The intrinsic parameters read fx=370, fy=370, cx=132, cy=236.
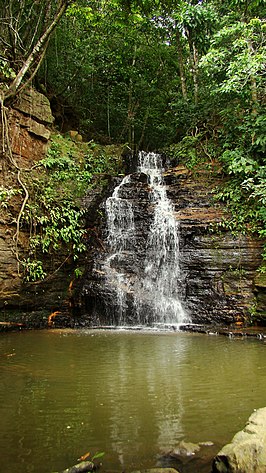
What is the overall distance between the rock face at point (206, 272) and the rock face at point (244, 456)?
6394 millimetres

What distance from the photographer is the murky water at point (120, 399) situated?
274 centimetres

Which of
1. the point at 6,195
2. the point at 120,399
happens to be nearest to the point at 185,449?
the point at 120,399

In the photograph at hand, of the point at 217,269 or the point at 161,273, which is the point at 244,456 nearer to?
the point at 217,269

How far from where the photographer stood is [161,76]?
17812mm

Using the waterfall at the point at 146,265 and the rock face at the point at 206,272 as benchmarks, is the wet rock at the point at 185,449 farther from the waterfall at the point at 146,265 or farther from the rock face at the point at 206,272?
the waterfall at the point at 146,265

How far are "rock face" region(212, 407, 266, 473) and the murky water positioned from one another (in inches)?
16.3

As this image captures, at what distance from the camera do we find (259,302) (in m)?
8.66

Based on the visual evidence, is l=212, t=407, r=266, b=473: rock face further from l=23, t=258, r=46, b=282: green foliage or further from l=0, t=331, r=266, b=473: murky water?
l=23, t=258, r=46, b=282: green foliage

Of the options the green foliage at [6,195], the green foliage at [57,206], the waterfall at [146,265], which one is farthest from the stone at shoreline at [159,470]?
the green foliage at [6,195]

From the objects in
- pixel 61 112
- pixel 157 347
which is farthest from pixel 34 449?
pixel 61 112

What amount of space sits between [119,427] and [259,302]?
6357 millimetres

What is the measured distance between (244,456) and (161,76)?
17986 millimetres

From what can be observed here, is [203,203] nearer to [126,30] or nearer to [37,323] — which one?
[37,323]

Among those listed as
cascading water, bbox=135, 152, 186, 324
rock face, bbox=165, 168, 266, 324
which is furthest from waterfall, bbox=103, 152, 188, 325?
rock face, bbox=165, 168, 266, 324
